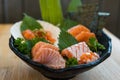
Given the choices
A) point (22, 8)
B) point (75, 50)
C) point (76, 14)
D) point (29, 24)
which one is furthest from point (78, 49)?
point (22, 8)

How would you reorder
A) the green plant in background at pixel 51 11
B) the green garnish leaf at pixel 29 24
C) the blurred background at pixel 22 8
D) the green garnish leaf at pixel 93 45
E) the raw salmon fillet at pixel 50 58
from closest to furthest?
the raw salmon fillet at pixel 50 58 < the green garnish leaf at pixel 93 45 < the green garnish leaf at pixel 29 24 < the green plant in background at pixel 51 11 < the blurred background at pixel 22 8

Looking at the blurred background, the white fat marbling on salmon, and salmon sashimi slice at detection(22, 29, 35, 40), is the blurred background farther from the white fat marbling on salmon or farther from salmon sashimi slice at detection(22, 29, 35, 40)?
the white fat marbling on salmon

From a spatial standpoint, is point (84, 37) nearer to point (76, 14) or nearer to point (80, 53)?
point (80, 53)

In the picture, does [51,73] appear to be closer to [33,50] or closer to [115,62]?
[33,50]

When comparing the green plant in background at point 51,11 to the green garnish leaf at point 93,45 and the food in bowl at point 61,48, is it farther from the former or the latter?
the green garnish leaf at point 93,45

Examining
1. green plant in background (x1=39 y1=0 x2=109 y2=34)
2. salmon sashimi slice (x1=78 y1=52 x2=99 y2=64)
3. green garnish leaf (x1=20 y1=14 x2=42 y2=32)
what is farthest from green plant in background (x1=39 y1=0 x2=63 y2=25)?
salmon sashimi slice (x1=78 y1=52 x2=99 y2=64)

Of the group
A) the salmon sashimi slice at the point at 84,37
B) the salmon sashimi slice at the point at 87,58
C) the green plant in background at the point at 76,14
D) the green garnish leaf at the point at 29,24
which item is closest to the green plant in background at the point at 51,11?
the green plant in background at the point at 76,14

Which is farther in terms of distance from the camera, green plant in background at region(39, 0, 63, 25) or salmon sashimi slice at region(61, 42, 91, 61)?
green plant in background at region(39, 0, 63, 25)
